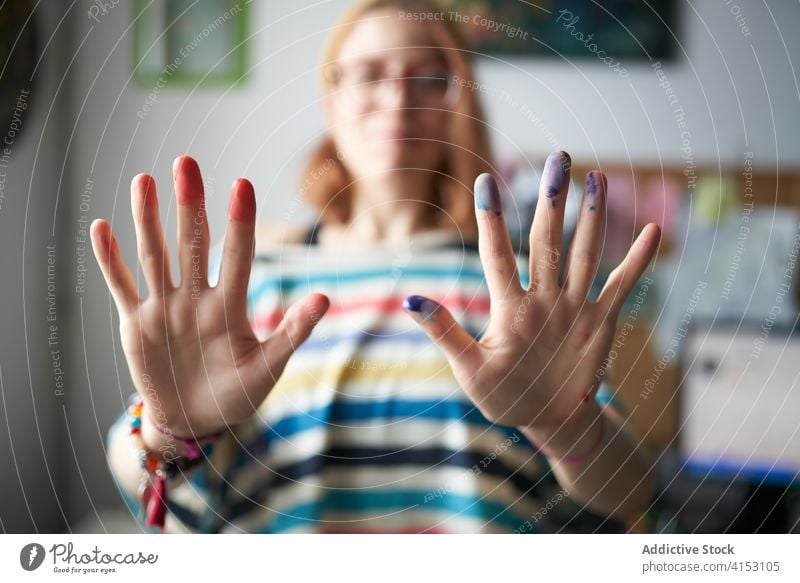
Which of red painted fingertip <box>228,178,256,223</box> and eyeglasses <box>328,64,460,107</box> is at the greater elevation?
eyeglasses <box>328,64,460,107</box>

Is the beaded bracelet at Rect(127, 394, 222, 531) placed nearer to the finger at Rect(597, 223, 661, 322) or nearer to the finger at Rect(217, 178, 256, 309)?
the finger at Rect(217, 178, 256, 309)

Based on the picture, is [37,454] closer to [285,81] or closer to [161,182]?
[161,182]

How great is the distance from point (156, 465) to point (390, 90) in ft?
0.80

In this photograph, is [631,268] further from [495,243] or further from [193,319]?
[193,319]

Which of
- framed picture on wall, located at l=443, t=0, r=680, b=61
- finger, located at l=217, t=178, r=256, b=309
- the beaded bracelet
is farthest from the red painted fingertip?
framed picture on wall, located at l=443, t=0, r=680, b=61

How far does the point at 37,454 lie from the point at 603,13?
0.68 metres

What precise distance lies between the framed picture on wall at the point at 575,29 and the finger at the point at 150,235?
48 cm

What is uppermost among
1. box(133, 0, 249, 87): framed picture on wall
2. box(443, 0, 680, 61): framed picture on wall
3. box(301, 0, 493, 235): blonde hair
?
box(443, 0, 680, 61): framed picture on wall

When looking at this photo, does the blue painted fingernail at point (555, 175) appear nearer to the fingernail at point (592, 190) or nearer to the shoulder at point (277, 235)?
the fingernail at point (592, 190)

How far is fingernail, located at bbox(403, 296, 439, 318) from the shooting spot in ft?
0.97

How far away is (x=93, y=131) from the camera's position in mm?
473

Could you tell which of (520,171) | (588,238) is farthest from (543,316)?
(520,171)

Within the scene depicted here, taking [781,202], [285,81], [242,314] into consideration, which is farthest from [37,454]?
[781,202]

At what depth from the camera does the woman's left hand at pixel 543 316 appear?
0.97 feet
